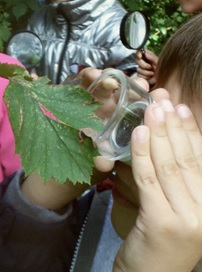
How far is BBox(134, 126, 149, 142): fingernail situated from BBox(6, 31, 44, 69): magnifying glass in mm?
1442

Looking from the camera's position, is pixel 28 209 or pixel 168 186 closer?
pixel 168 186

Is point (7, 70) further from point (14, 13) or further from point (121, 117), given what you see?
point (14, 13)

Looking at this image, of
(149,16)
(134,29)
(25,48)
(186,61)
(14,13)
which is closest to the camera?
(186,61)

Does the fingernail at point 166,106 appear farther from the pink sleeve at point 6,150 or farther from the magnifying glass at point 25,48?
the magnifying glass at point 25,48

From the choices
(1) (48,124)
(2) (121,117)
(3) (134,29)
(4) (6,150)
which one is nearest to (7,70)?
(1) (48,124)

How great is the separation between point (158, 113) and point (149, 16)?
3575mm

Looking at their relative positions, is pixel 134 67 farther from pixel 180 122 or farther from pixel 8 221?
pixel 180 122

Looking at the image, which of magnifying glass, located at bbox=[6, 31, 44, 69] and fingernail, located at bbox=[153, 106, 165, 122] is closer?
fingernail, located at bbox=[153, 106, 165, 122]

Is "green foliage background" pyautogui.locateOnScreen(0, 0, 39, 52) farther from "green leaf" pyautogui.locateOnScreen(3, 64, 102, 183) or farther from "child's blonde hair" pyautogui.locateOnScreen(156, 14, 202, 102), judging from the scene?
"green leaf" pyautogui.locateOnScreen(3, 64, 102, 183)

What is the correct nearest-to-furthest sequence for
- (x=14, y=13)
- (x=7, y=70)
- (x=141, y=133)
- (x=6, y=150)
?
(x=7, y=70) → (x=141, y=133) → (x=6, y=150) → (x=14, y=13)

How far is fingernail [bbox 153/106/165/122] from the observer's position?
0.69m

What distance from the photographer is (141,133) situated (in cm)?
68

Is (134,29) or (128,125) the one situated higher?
(128,125)

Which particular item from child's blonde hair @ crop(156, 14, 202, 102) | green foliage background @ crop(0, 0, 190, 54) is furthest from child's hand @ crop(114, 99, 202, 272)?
green foliage background @ crop(0, 0, 190, 54)
